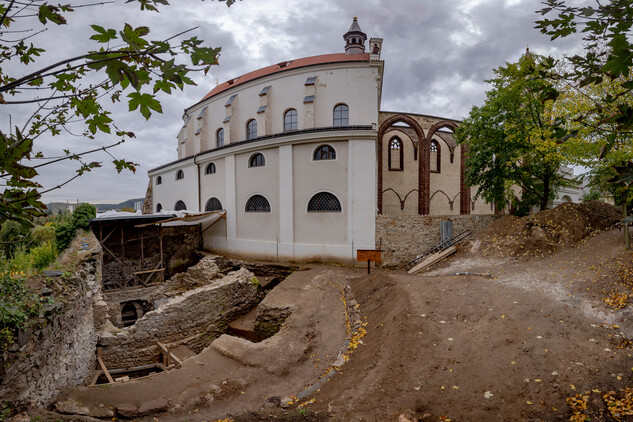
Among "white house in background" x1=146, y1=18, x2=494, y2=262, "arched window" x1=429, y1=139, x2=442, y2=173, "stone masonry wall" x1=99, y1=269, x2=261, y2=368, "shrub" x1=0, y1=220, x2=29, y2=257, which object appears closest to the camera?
"shrub" x1=0, y1=220, x2=29, y2=257

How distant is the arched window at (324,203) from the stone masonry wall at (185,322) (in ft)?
17.2

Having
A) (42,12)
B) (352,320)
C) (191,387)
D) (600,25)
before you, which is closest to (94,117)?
(42,12)

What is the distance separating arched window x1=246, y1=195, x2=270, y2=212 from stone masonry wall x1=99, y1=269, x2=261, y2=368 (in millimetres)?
5516

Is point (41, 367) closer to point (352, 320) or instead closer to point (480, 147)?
point (352, 320)

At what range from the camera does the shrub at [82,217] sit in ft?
55.2

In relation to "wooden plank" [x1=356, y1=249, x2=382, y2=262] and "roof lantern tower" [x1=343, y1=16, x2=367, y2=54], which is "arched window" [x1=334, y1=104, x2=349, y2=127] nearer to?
"roof lantern tower" [x1=343, y1=16, x2=367, y2=54]

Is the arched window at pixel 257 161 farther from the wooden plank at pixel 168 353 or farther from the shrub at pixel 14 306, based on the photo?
the shrub at pixel 14 306

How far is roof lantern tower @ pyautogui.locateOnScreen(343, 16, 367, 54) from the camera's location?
79.5 feet

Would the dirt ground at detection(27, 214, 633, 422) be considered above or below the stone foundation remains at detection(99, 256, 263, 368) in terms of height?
above

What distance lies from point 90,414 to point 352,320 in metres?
6.48

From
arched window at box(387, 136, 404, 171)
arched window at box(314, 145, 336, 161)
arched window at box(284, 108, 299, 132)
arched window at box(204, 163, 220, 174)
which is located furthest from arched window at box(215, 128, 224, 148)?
arched window at box(387, 136, 404, 171)

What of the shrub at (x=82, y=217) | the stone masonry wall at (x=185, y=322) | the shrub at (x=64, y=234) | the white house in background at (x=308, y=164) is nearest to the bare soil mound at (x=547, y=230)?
the white house in background at (x=308, y=164)

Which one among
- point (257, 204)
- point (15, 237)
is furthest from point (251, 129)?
point (15, 237)

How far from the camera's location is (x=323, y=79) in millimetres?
19875
